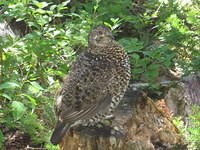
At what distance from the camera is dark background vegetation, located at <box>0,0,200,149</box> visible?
15.6 ft

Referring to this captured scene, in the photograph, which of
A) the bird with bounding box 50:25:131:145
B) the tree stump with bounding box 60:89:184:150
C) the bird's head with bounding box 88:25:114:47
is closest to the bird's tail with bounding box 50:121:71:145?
the bird with bounding box 50:25:131:145

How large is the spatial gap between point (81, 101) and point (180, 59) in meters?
3.01

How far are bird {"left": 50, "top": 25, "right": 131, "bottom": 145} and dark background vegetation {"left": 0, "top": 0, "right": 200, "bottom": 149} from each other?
0.99 feet

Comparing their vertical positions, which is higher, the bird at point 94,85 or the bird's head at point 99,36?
the bird's head at point 99,36

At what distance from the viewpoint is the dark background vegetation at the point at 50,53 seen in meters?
4.75

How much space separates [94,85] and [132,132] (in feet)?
2.39

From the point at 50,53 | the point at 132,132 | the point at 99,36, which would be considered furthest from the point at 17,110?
the point at 50,53

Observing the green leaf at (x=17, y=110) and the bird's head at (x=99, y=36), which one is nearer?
the green leaf at (x=17, y=110)

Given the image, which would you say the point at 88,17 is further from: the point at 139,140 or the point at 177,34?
the point at 139,140

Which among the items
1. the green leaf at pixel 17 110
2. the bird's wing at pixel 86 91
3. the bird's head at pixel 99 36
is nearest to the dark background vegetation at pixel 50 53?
the green leaf at pixel 17 110

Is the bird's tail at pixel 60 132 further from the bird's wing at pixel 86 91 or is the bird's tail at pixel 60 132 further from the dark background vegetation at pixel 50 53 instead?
the dark background vegetation at pixel 50 53

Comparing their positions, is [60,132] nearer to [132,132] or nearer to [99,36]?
[132,132]

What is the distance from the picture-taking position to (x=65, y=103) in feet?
13.4

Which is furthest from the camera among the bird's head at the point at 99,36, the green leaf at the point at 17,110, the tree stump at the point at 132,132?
the bird's head at the point at 99,36
